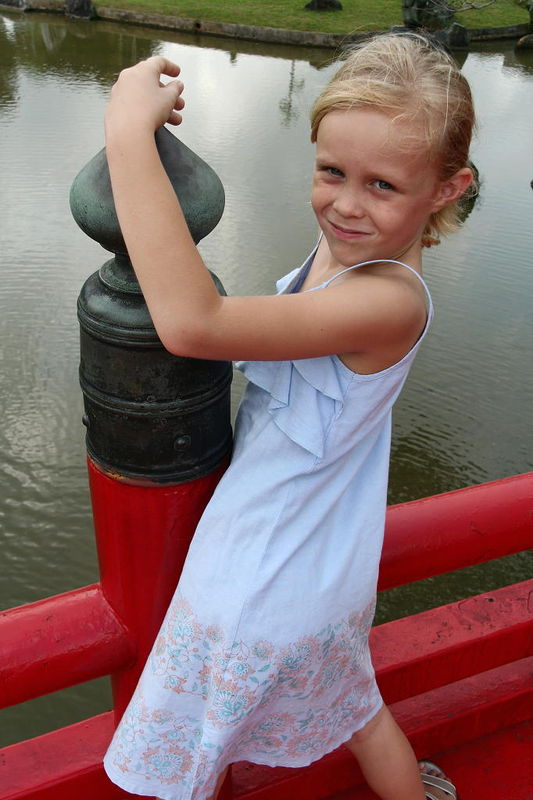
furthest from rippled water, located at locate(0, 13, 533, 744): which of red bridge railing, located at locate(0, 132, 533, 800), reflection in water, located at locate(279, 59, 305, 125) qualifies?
red bridge railing, located at locate(0, 132, 533, 800)

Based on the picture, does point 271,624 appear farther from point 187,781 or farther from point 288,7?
point 288,7

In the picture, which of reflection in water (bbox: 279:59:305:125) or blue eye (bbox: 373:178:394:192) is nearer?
blue eye (bbox: 373:178:394:192)

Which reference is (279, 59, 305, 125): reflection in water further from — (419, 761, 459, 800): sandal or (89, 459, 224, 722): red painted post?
(89, 459, 224, 722): red painted post

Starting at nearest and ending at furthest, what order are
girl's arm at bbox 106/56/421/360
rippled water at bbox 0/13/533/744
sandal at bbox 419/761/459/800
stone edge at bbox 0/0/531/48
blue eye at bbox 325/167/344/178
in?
girl's arm at bbox 106/56/421/360 < blue eye at bbox 325/167/344/178 < sandal at bbox 419/761/459/800 < rippled water at bbox 0/13/533/744 < stone edge at bbox 0/0/531/48

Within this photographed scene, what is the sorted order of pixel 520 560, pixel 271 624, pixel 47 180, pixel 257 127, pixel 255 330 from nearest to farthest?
pixel 255 330 < pixel 271 624 < pixel 520 560 < pixel 47 180 < pixel 257 127

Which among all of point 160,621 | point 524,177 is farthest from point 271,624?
point 524,177

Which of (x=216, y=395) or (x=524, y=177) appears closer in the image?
(x=216, y=395)

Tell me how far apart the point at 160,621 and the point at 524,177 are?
6.37 meters

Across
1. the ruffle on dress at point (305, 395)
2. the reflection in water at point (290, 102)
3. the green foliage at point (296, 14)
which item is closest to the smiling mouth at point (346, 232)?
the ruffle on dress at point (305, 395)

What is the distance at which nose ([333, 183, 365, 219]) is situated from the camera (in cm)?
80

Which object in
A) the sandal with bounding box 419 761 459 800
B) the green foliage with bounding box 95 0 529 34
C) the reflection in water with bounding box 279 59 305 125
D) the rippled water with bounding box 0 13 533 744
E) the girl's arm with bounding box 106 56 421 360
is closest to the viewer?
the girl's arm with bounding box 106 56 421 360

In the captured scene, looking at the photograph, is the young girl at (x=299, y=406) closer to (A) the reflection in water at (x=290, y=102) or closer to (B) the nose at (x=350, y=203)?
(B) the nose at (x=350, y=203)

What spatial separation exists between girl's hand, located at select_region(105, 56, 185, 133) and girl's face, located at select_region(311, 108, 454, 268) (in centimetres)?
16

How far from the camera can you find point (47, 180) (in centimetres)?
554
